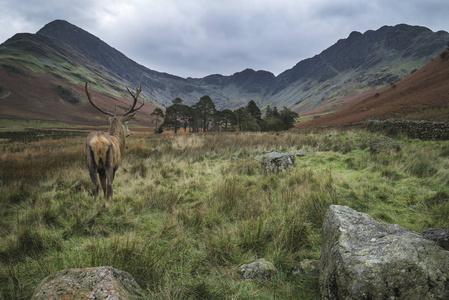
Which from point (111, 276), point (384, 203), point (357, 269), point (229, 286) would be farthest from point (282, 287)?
point (384, 203)

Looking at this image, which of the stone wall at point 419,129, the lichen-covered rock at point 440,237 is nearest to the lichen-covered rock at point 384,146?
the stone wall at point 419,129

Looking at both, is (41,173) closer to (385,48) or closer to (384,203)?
(384,203)

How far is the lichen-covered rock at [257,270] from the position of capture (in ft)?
5.94

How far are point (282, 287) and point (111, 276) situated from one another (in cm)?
144

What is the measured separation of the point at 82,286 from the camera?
1.11 m

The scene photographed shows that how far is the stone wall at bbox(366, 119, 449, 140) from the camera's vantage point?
302 inches

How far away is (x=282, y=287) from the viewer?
163 cm

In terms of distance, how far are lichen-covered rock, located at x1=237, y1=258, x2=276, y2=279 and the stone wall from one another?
10661 mm

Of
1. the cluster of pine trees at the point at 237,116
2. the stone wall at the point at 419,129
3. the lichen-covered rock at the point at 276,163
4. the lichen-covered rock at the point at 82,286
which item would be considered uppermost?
the cluster of pine trees at the point at 237,116

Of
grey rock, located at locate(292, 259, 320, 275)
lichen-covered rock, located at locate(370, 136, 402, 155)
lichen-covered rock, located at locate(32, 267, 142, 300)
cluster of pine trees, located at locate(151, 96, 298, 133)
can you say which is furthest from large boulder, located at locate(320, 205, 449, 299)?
cluster of pine trees, located at locate(151, 96, 298, 133)

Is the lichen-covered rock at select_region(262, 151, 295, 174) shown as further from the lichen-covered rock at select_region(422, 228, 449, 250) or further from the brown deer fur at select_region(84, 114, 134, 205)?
the brown deer fur at select_region(84, 114, 134, 205)

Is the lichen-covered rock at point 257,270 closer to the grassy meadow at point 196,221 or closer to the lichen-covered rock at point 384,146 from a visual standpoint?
the grassy meadow at point 196,221

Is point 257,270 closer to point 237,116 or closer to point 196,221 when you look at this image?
point 196,221

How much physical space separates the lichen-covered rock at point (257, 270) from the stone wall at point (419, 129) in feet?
35.0
